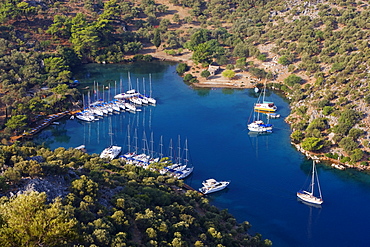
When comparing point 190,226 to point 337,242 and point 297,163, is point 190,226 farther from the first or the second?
point 297,163

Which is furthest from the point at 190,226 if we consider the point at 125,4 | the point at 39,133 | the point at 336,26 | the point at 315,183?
the point at 125,4

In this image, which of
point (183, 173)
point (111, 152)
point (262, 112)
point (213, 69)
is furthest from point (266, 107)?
point (111, 152)

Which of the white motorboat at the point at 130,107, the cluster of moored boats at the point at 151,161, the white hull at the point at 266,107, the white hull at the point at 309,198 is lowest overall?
the white hull at the point at 309,198

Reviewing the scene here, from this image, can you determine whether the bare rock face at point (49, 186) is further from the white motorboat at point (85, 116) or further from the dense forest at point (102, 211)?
the white motorboat at point (85, 116)

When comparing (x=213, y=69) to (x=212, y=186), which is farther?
(x=213, y=69)

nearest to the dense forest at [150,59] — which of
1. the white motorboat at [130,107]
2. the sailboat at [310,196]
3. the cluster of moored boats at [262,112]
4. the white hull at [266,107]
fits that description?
the cluster of moored boats at [262,112]

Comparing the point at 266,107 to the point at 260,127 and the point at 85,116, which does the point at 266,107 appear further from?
the point at 85,116
